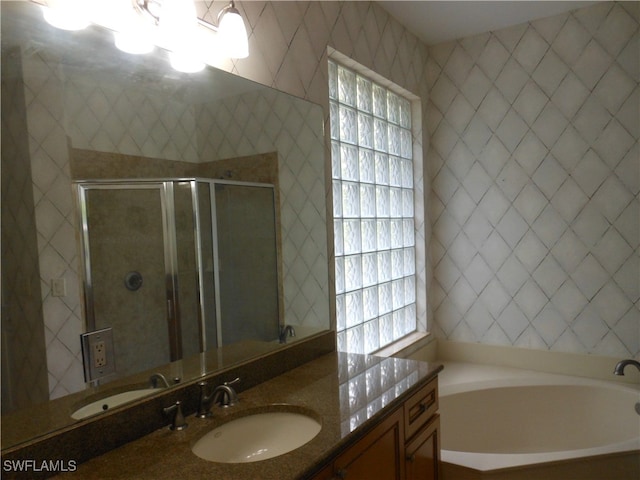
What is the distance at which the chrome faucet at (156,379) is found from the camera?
1.26 meters

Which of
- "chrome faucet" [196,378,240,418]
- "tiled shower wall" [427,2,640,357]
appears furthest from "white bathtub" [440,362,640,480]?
"chrome faucet" [196,378,240,418]

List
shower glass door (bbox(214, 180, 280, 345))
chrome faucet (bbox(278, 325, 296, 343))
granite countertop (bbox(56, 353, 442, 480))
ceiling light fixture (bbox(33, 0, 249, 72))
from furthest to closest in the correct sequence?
chrome faucet (bbox(278, 325, 296, 343)) → shower glass door (bbox(214, 180, 280, 345)) → ceiling light fixture (bbox(33, 0, 249, 72)) → granite countertop (bbox(56, 353, 442, 480))

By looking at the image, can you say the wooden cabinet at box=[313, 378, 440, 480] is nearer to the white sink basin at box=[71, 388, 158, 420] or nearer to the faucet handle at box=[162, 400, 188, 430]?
the faucet handle at box=[162, 400, 188, 430]

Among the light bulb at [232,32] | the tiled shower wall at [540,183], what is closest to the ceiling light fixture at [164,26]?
the light bulb at [232,32]

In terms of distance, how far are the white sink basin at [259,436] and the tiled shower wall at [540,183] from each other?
2030mm

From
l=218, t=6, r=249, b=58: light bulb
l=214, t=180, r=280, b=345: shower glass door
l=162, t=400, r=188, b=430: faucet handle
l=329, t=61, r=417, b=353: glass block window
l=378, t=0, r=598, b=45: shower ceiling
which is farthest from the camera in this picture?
l=378, t=0, r=598, b=45: shower ceiling

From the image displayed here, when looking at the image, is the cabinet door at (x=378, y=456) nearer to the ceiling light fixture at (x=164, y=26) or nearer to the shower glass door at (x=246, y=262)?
the shower glass door at (x=246, y=262)

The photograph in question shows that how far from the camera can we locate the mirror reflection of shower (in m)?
1.17

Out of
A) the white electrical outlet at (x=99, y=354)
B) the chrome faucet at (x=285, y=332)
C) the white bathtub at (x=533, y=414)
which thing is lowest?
the white bathtub at (x=533, y=414)

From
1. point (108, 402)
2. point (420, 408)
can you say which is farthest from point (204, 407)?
point (420, 408)

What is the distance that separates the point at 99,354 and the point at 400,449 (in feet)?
3.16

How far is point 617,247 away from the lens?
2570 millimetres

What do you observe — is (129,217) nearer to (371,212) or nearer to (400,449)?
(400,449)

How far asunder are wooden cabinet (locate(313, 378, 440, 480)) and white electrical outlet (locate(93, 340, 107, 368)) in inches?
24.1
